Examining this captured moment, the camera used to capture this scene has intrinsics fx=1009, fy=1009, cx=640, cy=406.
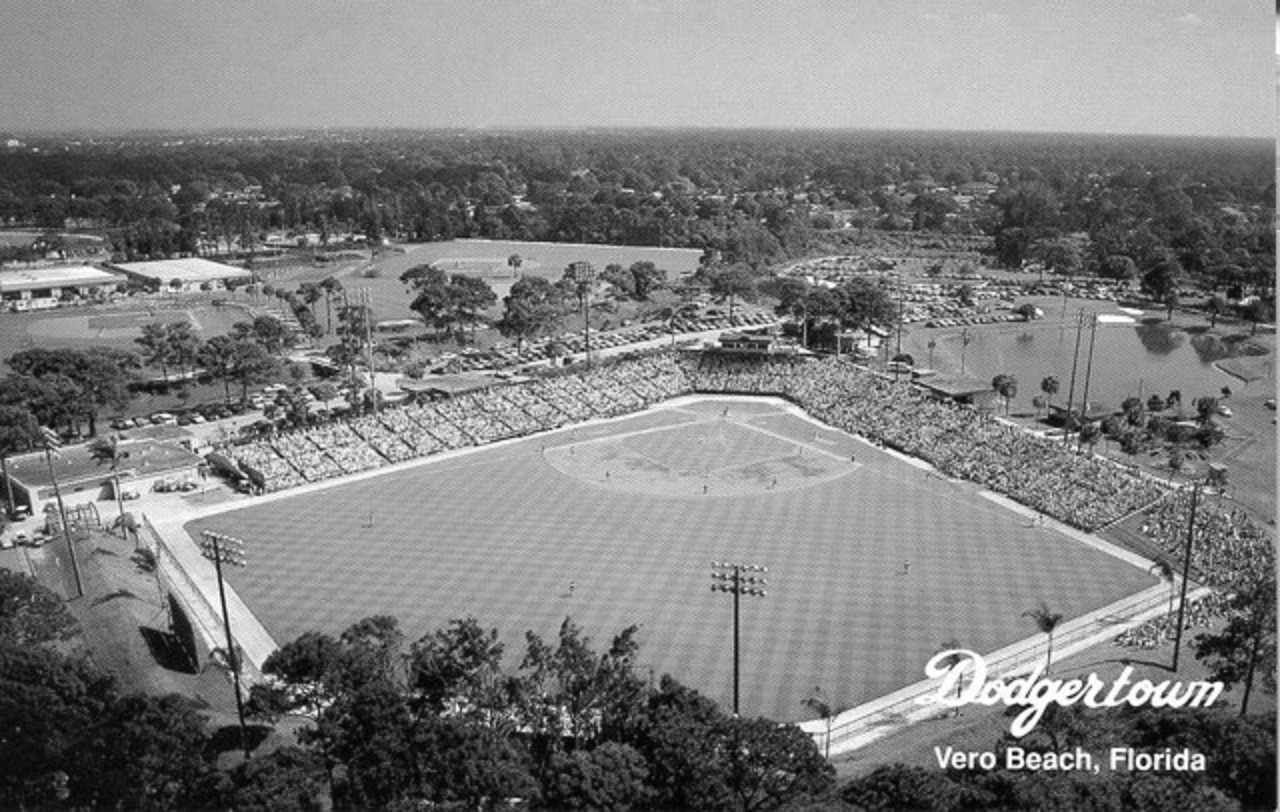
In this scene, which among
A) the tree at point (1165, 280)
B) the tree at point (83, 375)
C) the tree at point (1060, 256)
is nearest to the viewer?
the tree at point (83, 375)

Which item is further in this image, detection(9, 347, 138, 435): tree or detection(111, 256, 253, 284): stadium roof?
detection(111, 256, 253, 284): stadium roof

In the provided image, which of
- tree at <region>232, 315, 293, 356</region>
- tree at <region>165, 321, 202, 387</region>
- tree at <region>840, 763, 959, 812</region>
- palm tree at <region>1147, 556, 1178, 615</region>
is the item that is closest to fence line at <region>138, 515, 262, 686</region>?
tree at <region>840, 763, 959, 812</region>

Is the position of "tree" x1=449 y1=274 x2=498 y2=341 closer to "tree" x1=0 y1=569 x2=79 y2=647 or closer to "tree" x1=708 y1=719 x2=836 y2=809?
"tree" x1=0 y1=569 x2=79 y2=647

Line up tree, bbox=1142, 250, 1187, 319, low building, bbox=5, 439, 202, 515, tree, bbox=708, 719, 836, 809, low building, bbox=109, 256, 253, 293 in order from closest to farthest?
tree, bbox=708, 719, 836, 809
low building, bbox=5, 439, 202, 515
tree, bbox=1142, 250, 1187, 319
low building, bbox=109, 256, 253, 293

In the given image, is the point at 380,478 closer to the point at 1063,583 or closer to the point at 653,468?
the point at 653,468

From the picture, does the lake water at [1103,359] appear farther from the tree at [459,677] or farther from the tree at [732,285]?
the tree at [459,677]

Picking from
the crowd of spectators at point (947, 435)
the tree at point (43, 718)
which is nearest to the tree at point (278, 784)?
the tree at point (43, 718)

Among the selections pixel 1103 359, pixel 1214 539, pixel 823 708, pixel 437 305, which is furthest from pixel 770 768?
pixel 1103 359

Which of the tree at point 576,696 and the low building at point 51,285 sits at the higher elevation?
the low building at point 51,285
